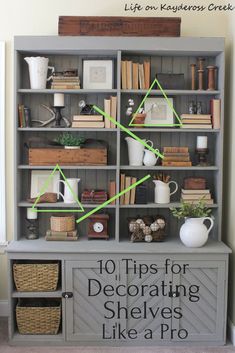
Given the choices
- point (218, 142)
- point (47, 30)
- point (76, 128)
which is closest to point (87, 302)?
point (76, 128)

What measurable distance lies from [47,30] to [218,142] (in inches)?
61.0

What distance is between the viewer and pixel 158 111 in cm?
374

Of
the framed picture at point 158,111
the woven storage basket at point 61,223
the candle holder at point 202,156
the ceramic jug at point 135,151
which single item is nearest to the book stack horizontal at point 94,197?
the woven storage basket at point 61,223

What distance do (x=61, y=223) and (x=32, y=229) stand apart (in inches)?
9.4

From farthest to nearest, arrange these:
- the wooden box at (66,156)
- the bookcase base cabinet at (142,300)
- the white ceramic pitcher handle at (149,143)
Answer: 1. the white ceramic pitcher handle at (149,143)
2. the wooden box at (66,156)
3. the bookcase base cabinet at (142,300)

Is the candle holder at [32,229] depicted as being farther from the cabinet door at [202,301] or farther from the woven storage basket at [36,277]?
the cabinet door at [202,301]

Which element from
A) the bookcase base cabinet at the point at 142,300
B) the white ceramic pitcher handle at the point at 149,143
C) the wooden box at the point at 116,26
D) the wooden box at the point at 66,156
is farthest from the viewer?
the white ceramic pitcher handle at the point at 149,143

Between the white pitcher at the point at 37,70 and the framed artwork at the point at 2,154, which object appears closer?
the white pitcher at the point at 37,70

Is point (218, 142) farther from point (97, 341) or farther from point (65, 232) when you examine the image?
point (97, 341)

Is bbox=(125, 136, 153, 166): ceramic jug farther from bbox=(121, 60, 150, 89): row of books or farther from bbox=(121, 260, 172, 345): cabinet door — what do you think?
bbox=(121, 260, 172, 345): cabinet door

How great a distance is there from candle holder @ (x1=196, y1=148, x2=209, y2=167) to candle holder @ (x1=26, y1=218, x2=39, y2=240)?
133 centimetres

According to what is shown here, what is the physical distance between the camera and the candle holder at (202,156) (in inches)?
145

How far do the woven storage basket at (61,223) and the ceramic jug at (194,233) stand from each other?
2.76 ft

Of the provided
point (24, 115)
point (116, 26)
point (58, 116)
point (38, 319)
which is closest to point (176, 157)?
point (58, 116)
